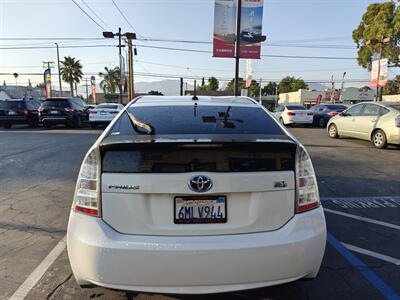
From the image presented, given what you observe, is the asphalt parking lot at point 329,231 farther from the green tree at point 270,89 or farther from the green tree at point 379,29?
the green tree at point 270,89

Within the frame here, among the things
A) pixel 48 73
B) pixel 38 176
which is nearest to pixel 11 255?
pixel 38 176

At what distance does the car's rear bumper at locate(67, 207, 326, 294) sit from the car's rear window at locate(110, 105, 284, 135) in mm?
825

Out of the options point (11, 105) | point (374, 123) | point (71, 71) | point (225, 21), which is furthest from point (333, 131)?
point (71, 71)

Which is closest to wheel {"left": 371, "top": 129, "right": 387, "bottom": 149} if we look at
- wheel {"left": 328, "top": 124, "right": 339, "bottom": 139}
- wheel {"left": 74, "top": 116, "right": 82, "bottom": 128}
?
wheel {"left": 328, "top": 124, "right": 339, "bottom": 139}

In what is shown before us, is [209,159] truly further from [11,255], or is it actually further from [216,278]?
[11,255]

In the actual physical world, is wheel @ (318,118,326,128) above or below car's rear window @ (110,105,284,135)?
below

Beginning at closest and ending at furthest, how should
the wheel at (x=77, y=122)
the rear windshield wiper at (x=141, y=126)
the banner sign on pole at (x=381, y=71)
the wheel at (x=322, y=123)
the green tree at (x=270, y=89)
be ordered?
the rear windshield wiper at (x=141, y=126)
the wheel at (x=77, y=122)
the wheel at (x=322, y=123)
the banner sign on pole at (x=381, y=71)
the green tree at (x=270, y=89)

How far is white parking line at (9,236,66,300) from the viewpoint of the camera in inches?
123

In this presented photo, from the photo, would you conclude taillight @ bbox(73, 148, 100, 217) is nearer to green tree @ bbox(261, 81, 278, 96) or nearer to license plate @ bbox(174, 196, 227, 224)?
license plate @ bbox(174, 196, 227, 224)

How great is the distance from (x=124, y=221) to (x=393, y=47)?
43.6 m

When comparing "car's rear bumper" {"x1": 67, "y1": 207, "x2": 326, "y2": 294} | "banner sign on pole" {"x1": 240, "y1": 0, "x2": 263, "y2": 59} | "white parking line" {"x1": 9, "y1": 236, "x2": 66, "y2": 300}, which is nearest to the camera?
"car's rear bumper" {"x1": 67, "y1": 207, "x2": 326, "y2": 294}

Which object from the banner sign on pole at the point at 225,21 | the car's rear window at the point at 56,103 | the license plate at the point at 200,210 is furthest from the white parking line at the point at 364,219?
the car's rear window at the point at 56,103

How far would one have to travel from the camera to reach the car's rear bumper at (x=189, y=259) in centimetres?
240

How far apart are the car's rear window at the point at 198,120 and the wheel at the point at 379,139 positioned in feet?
30.6
